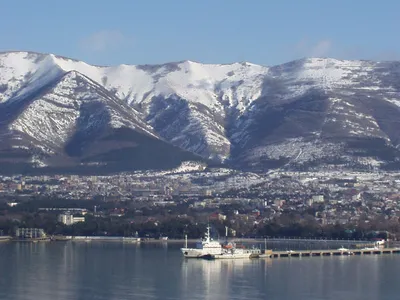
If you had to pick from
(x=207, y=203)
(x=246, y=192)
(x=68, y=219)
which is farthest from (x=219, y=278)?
(x=246, y=192)

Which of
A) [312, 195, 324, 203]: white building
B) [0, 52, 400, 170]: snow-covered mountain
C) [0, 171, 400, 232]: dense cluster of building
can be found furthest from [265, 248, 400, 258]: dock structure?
[0, 52, 400, 170]: snow-covered mountain

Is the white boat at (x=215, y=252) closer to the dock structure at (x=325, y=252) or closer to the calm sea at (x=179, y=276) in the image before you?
the calm sea at (x=179, y=276)

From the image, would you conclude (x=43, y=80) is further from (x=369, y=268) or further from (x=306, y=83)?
(x=369, y=268)

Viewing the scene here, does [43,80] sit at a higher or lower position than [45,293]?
higher

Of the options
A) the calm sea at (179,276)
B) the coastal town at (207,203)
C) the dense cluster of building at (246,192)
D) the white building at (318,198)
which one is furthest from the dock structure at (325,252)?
the white building at (318,198)

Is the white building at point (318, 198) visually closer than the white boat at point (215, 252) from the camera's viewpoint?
No

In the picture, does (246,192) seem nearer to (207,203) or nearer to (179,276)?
(207,203)

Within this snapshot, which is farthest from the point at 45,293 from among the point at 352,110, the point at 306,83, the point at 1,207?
the point at 306,83
